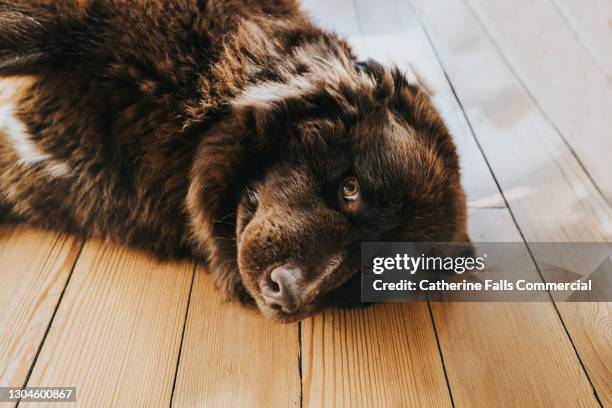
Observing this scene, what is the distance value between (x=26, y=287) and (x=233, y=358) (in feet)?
2.51

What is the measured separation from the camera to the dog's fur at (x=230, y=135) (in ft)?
5.28

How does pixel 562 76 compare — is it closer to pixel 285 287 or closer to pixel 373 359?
pixel 373 359

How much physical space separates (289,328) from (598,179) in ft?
4.94

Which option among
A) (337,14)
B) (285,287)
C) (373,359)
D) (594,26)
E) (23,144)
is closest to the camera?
(285,287)

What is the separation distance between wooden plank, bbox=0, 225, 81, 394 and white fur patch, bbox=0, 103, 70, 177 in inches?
10.9

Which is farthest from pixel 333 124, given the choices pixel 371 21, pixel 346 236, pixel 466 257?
pixel 371 21

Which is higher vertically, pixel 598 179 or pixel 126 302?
pixel 598 179

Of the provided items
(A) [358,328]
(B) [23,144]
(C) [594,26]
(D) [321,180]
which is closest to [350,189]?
(D) [321,180]

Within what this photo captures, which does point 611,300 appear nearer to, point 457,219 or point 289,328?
point 457,219

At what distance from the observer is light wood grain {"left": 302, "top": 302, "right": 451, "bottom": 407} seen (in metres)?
1.63

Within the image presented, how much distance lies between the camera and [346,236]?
1613 mm

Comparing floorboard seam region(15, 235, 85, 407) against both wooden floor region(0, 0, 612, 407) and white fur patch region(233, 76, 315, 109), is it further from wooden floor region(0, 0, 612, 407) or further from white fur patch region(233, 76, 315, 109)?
white fur patch region(233, 76, 315, 109)

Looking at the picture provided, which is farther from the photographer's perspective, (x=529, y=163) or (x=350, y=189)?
(x=529, y=163)

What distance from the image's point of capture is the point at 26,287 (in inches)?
70.4
